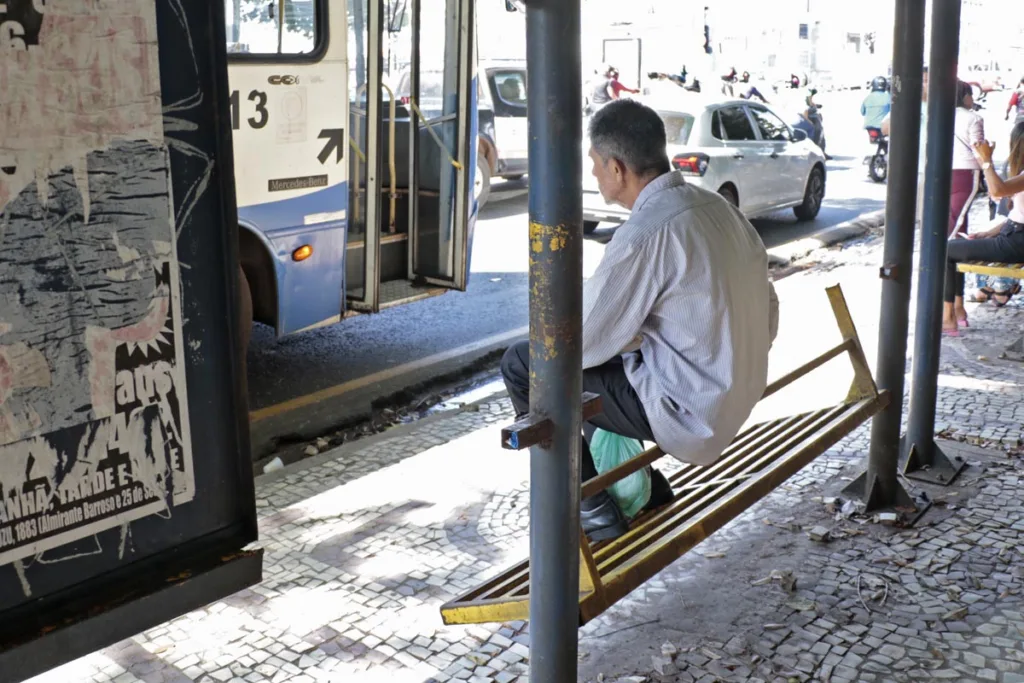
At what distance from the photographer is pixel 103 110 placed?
6.84 ft

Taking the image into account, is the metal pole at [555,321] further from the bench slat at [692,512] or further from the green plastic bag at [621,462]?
the green plastic bag at [621,462]

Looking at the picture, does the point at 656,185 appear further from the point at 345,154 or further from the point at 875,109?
the point at 875,109

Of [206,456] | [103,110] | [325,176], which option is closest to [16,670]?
[206,456]

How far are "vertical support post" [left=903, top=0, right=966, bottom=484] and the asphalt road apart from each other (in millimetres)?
2995

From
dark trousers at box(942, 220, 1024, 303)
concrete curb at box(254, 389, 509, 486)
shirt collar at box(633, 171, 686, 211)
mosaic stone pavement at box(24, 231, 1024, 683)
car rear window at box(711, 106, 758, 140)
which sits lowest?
mosaic stone pavement at box(24, 231, 1024, 683)

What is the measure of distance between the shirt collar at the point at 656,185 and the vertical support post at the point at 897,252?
55.1 inches

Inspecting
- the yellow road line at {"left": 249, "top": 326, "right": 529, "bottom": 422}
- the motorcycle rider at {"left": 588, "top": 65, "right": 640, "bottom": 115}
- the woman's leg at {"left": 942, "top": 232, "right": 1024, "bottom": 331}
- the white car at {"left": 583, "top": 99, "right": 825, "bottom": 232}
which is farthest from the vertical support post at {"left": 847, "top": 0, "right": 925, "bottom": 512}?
the motorcycle rider at {"left": 588, "top": 65, "right": 640, "bottom": 115}

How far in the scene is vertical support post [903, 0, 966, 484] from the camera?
4.76m

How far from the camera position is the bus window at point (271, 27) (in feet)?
19.2

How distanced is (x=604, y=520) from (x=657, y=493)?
22 centimetres

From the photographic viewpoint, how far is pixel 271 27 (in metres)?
5.96

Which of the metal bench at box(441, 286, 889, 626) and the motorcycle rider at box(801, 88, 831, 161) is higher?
the motorcycle rider at box(801, 88, 831, 161)

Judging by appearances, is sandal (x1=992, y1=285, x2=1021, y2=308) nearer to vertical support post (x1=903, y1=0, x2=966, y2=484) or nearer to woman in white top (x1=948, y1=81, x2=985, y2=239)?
woman in white top (x1=948, y1=81, x2=985, y2=239)

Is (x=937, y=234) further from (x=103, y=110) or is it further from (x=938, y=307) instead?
(x=103, y=110)
